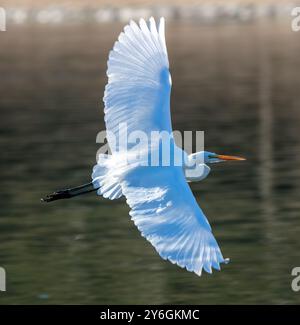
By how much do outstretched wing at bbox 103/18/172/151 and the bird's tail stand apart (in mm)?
144

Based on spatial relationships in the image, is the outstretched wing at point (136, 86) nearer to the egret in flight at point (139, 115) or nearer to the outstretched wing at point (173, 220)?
the egret in flight at point (139, 115)

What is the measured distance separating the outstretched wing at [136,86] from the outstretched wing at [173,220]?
1.59 feet

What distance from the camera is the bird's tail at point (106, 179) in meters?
7.49

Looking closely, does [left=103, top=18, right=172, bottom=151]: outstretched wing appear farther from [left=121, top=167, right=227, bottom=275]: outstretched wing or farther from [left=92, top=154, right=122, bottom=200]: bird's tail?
[left=121, top=167, right=227, bottom=275]: outstretched wing

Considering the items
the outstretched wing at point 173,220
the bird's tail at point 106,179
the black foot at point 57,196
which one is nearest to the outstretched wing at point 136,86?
the bird's tail at point 106,179

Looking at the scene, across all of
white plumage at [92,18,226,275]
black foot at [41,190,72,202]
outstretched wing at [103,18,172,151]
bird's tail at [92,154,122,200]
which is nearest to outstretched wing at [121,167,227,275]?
white plumage at [92,18,226,275]

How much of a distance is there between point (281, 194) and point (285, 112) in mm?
7213

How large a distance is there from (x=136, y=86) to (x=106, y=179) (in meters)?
0.70

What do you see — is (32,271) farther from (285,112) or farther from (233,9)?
(233,9)

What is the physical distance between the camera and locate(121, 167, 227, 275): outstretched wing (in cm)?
665

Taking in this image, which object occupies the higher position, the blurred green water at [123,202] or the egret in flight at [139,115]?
the egret in flight at [139,115]

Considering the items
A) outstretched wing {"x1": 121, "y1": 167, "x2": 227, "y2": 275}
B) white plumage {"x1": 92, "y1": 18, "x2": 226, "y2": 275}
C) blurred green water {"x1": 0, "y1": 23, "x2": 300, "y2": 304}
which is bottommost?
blurred green water {"x1": 0, "y1": 23, "x2": 300, "y2": 304}

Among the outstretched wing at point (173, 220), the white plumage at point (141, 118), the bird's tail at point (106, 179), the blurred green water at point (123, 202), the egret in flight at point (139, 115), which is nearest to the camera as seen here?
the outstretched wing at point (173, 220)

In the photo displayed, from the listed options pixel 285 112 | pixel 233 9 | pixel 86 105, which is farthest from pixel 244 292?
pixel 233 9
